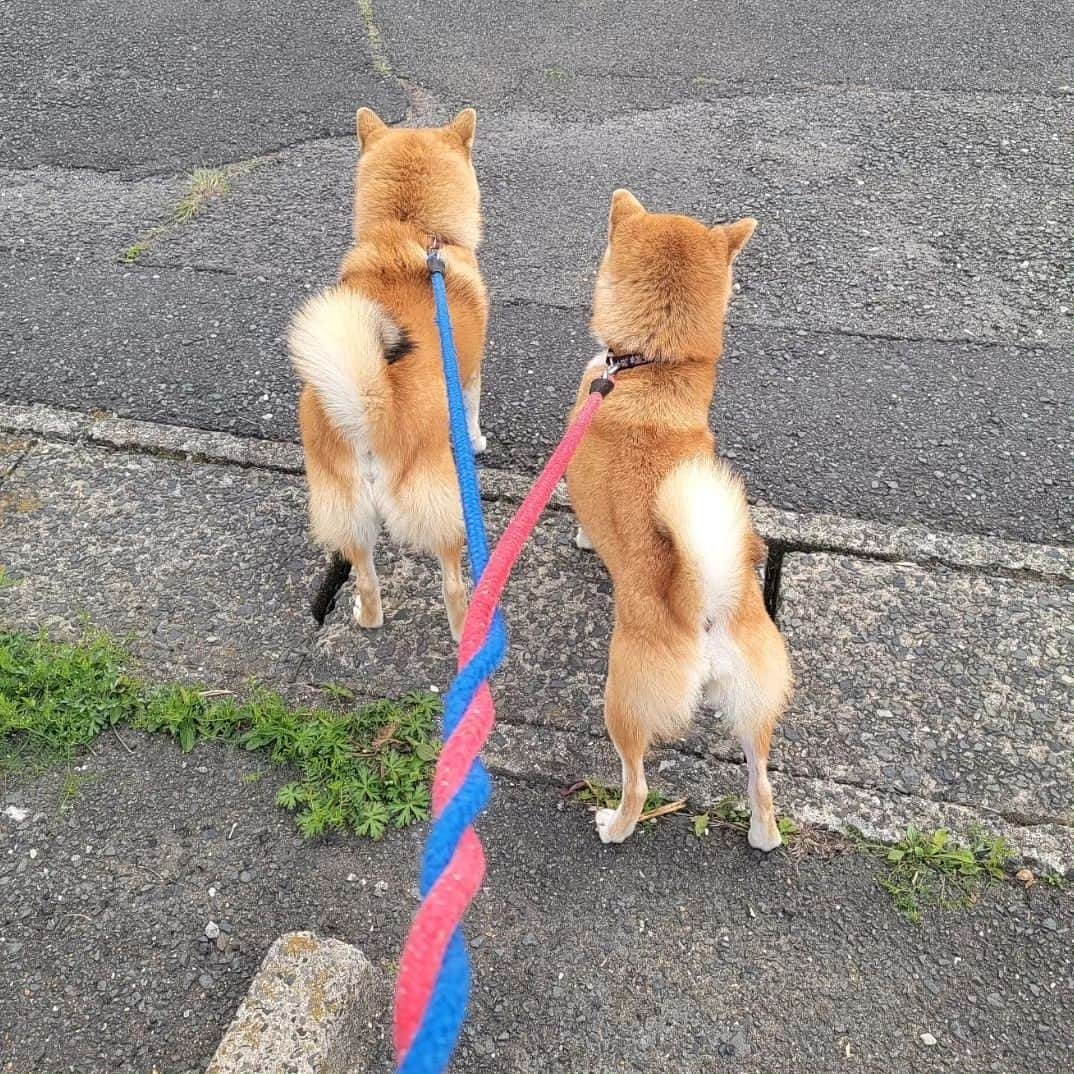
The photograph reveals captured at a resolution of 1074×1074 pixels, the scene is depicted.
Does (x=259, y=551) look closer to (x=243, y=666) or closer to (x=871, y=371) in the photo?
(x=243, y=666)

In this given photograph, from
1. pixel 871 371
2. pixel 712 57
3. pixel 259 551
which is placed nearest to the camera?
pixel 259 551

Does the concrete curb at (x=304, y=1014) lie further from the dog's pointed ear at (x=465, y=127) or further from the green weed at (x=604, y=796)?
the dog's pointed ear at (x=465, y=127)

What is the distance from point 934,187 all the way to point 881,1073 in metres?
4.51

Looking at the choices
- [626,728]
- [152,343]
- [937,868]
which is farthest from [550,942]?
[152,343]

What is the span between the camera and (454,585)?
8.48ft

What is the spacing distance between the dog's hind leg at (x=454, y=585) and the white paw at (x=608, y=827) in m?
0.68

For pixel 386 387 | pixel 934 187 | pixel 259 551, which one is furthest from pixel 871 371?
pixel 259 551

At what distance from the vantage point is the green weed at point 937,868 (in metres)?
2.05

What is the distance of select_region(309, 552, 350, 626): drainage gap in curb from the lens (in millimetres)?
2791

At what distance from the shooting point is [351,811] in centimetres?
226

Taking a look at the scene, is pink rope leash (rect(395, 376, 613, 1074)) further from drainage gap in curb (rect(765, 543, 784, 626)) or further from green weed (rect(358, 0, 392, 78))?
green weed (rect(358, 0, 392, 78))

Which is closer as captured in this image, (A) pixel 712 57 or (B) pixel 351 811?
(B) pixel 351 811

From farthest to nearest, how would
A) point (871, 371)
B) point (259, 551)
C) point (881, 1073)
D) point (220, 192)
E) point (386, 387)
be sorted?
point (220, 192), point (871, 371), point (259, 551), point (386, 387), point (881, 1073)

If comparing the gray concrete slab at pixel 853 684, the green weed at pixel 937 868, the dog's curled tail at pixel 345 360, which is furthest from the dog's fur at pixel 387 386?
the green weed at pixel 937 868
